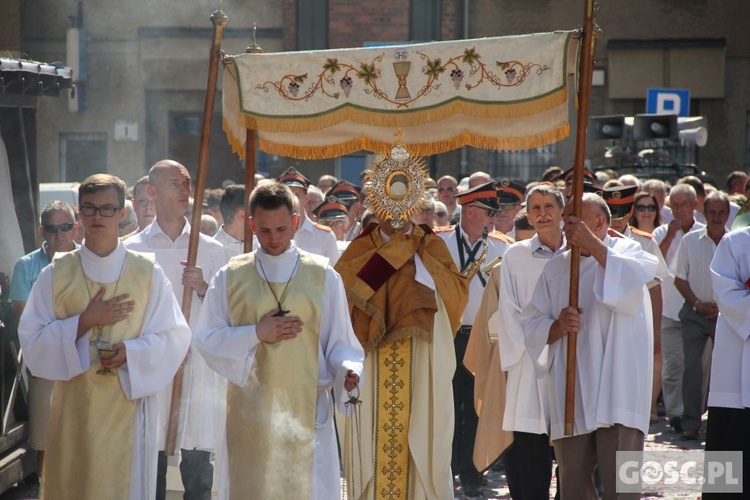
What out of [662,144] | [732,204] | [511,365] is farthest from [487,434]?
[662,144]

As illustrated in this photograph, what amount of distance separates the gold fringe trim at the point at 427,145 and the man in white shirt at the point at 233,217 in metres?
0.74

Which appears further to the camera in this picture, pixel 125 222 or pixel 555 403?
pixel 125 222

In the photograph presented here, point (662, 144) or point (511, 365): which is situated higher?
point (662, 144)

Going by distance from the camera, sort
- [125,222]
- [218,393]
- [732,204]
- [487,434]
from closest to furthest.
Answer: [218,393], [487,434], [125,222], [732,204]

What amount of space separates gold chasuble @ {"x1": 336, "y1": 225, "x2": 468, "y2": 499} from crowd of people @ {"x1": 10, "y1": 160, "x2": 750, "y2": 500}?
0.04 feet

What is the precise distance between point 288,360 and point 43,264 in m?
2.81

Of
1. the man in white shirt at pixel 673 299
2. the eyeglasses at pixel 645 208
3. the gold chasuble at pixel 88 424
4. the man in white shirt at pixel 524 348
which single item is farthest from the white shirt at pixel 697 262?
the gold chasuble at pixel 88 424

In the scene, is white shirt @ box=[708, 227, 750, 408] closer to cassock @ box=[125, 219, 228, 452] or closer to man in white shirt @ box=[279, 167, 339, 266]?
cassock @ box=[125, 219, 228, 452]

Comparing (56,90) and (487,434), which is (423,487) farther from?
(56,90)

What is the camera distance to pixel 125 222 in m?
9.24

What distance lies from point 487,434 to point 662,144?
9043 millimetres

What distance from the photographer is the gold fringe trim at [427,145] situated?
6816 mm

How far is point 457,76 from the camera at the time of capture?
21.9 ft

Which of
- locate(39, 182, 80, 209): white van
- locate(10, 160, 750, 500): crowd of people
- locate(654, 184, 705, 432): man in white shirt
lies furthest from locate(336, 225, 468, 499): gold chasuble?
locate(39, 182, 80, 209): white van
